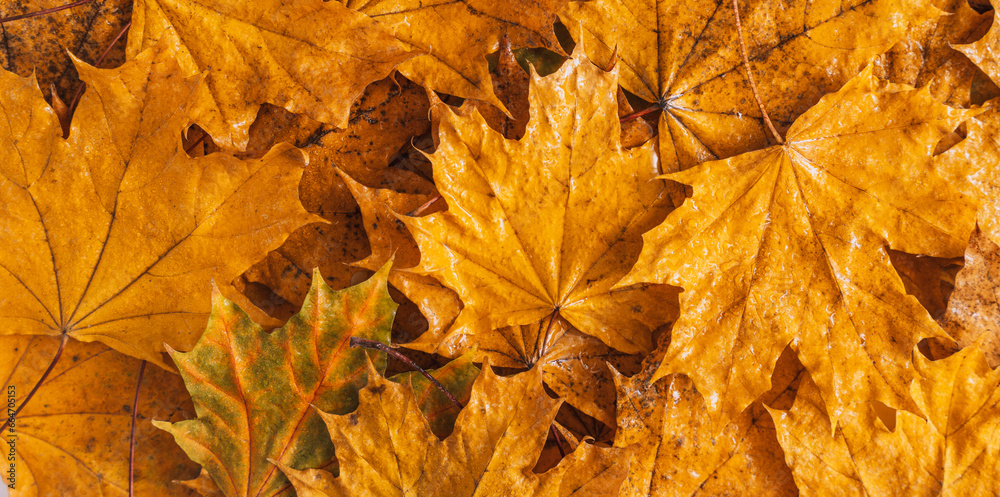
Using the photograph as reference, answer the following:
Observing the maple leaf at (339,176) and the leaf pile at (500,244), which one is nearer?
the leaf pile at (500,244)

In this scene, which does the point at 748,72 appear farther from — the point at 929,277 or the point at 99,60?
the point at 99,60

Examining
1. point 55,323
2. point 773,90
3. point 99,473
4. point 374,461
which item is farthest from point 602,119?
point 99,473

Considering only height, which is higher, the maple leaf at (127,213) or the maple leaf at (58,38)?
→ the maple leaf at (58,38)

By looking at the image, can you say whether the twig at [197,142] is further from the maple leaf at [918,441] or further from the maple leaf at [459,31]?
the maple leaf at [918,441]

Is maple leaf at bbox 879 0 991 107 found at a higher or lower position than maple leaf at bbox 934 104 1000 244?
higher

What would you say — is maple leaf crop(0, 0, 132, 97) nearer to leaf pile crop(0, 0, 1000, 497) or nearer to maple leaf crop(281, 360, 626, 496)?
leaf pile crop(0, 0, 1000, 497)

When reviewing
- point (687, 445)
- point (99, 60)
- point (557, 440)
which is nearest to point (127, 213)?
point (99, 60)

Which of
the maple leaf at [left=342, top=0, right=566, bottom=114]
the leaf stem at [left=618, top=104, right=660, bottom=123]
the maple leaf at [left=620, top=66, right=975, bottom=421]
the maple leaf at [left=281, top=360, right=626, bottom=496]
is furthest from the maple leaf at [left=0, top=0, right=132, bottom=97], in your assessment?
the maple leaf at [left=620, top=66, right=975, bottom=421]

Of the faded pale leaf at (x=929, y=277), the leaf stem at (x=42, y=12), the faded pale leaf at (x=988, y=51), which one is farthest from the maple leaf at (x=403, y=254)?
the faded pale leaf at (x=988, y=51)
